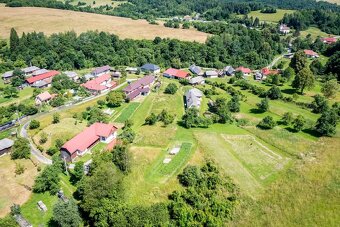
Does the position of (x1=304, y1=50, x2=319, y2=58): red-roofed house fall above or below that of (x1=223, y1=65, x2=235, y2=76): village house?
above

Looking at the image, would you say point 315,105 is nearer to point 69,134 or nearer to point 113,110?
point 113,110

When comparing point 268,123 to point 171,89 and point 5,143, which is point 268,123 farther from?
point 5,143

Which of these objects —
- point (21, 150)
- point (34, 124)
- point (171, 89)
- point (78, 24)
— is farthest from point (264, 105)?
point (78, 24)

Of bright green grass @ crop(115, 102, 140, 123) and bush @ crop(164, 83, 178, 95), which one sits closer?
bright green grass @ crop(115, 102, 140, 123)

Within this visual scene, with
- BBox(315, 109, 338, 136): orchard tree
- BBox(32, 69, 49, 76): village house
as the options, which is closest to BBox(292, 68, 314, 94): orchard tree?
BBox(315, 109, 338, 136): orchard tree

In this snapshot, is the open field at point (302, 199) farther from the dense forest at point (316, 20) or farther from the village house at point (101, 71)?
the dense forest at point (316, 20)

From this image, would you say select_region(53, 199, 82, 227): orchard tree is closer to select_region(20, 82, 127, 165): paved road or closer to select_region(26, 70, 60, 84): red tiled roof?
select_region(20, 82, 127, 165): paved road

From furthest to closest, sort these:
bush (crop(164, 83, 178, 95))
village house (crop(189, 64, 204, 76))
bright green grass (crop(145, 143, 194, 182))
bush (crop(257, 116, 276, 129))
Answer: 1. village house (crop(189, 64, 204, 76))
2. bush (crop(164, 83, 178, 95))
3. bush (crop(257, 116, 276, 129))
4. bright green grass (crop(145, 143, 194, 182))

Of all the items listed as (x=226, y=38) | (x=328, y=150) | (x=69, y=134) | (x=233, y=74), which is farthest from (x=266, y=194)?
(x=226, y=38)
